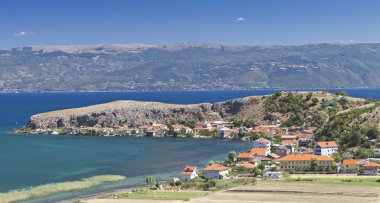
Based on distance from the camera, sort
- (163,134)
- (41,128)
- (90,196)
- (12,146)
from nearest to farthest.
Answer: (90,196) < (12,146) < (163,134) < (41,128)

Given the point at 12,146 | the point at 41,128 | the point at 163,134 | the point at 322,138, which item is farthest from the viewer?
the point at 41,128

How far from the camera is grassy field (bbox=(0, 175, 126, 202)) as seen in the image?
59062mm

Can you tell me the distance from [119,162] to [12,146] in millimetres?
29237

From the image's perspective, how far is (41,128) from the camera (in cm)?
14550

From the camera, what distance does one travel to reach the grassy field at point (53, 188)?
59.1 metres

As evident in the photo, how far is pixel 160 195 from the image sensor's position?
58438mm

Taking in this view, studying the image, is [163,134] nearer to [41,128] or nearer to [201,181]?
[41,128]

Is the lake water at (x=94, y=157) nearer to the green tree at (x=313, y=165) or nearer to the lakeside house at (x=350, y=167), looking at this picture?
the green tree at (x=313, y=165)

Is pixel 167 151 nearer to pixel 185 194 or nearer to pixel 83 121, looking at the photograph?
pixel 185 194

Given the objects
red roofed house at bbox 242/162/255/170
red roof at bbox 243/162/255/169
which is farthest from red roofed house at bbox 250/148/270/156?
red roof at bbox 243/162/255/169

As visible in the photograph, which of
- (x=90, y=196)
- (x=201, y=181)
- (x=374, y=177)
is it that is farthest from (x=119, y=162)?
(x=374, y=177)

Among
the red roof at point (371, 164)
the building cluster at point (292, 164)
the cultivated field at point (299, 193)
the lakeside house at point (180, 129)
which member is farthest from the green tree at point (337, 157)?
the lakeside house at point (180, 129)

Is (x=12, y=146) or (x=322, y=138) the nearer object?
(x=322, y=138)

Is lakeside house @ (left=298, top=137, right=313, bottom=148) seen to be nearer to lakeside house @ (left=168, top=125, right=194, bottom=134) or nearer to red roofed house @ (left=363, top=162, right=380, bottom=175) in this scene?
red roofed house @ (left=363, top=162, right=380, bottom=175)
